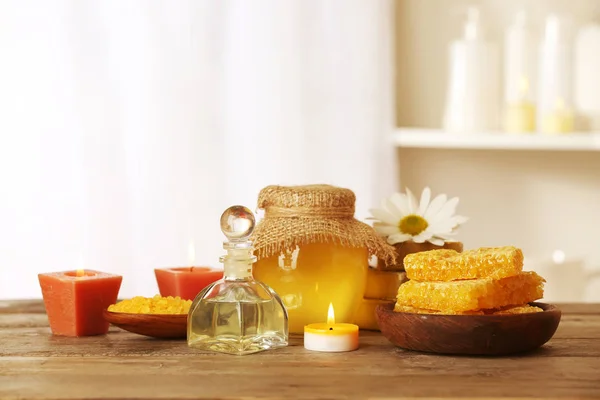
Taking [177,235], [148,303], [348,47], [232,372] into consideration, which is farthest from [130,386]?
[348,47]

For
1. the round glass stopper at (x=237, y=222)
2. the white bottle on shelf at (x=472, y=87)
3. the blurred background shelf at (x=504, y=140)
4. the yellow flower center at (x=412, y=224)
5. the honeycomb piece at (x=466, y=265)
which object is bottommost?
the honeycomb piece at (x=466, y=265)

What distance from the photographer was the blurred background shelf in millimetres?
1729

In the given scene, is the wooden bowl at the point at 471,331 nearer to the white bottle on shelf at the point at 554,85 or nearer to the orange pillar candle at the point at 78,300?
the orange pillar candle at the point at 78,300

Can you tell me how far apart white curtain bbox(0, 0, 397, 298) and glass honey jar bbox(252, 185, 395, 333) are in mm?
1017

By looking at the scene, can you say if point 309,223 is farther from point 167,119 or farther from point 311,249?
point 167,119

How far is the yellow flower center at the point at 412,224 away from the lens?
0.92m

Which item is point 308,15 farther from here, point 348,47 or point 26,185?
point 26,185

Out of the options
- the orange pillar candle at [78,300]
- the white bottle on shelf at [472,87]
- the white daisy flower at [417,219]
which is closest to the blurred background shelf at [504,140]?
the white bottle on shelf at [472,87]

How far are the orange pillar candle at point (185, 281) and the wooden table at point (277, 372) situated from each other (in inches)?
3.1

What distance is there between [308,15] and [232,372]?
4.46 ft

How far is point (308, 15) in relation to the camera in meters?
1.89

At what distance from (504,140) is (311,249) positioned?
3.40ft

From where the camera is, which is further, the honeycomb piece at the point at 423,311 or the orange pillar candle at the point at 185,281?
the orange pillar candle at the point at 185,281

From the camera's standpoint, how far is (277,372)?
0.67m
